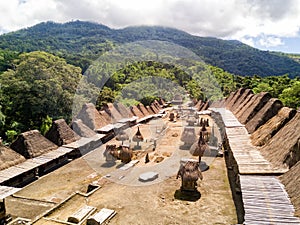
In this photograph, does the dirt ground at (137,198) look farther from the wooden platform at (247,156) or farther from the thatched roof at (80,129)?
the thatched roof at (80,129)

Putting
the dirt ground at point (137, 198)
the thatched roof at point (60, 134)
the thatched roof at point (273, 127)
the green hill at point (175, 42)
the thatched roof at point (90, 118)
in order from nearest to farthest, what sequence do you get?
the dirt ground at point (137, 198), the thatched roof at point (273, 127), the thatched roof at point (60, 134), the thatched roof at point (90, 118), the green hill at point (175, 42)

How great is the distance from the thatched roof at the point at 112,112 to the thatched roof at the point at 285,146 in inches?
832

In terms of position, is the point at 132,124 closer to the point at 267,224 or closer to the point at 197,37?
the point at 267,224

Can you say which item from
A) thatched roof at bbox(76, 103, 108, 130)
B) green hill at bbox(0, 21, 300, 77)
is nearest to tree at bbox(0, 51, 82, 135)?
thatched roof at bbox(76, 103, 108, 130)

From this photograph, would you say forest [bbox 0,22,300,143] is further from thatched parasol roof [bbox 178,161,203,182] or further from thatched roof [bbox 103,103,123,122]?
thatched parasol roof [bbox 178,161,203,182]

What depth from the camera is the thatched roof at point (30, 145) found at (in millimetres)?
19578

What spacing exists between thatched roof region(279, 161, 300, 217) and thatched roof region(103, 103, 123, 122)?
2422cm

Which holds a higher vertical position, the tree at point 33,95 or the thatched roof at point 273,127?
the tree at point 33,95

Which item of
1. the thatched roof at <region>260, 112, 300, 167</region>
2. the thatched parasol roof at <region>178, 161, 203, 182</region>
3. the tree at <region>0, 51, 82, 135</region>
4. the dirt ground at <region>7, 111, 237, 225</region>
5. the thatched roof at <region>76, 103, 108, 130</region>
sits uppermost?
the tree at <region>0, 51, 82, 135</region>

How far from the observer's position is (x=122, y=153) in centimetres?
2186

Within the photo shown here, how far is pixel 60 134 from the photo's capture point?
2331 centimetres

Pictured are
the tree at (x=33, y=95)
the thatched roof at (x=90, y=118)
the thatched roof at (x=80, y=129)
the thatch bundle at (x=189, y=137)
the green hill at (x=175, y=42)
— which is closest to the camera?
the thatched roof at (x=80, y=129)

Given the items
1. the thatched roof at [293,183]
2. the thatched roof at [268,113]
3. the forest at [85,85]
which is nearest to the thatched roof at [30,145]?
the forest at [85,85]

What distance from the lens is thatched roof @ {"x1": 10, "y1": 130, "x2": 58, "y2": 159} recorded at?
1958 centimetres
